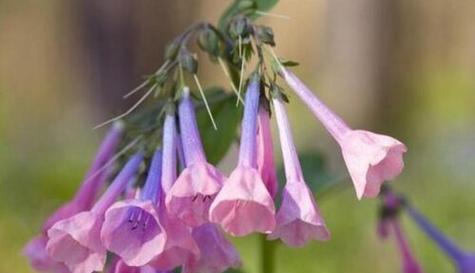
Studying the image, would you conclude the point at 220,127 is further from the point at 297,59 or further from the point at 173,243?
the point at 297,59

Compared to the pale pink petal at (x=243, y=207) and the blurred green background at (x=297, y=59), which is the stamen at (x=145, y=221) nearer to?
the pale pink petal at (x=243, y=207)

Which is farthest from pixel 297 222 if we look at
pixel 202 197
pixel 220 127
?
pixel 220 127

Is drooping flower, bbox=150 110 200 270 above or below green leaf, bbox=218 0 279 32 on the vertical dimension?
below

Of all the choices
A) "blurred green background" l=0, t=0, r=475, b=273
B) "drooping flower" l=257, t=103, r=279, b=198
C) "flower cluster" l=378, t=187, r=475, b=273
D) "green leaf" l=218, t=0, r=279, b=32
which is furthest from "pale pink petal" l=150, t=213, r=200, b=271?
"blurred green background" l=0, t=0, r=475, b=273

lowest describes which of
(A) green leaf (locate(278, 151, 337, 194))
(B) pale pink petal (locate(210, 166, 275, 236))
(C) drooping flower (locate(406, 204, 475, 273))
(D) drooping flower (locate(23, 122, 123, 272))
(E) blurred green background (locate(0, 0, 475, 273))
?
(E) blurred green background (locate(0, 0, 475, 273))

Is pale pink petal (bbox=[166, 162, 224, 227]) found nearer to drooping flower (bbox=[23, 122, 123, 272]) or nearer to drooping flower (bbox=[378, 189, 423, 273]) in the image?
→ drooping flower (bbox=[23, 122, 123, 272])

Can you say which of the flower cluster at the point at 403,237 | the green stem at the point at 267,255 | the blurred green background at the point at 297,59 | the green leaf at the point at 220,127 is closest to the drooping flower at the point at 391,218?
the flower cluster at the point at 403,237
